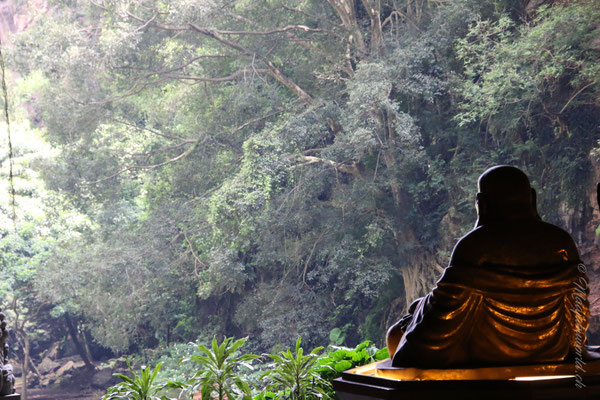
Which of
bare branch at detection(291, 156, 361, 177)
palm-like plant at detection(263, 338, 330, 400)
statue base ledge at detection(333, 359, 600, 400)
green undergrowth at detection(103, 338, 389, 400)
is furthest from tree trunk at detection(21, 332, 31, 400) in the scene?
statue base ledge at detection(333, 359, 600, 400)

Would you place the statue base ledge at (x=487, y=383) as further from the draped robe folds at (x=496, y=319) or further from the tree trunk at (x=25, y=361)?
the tree trunk at (x=25, y=361)

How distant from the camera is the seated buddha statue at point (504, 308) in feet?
4.69

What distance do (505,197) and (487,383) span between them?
450mm

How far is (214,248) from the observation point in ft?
27.6

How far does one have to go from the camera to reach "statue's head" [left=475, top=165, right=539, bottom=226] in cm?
154

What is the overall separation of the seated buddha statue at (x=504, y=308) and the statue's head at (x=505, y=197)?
6 centimetres

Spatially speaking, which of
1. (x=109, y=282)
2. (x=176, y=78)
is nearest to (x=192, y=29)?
(x=176, y=78)

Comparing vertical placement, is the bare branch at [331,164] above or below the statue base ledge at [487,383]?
above

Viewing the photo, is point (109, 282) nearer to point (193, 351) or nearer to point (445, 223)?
point (193, 351)

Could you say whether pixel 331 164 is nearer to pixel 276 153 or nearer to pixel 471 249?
pixel 276 153

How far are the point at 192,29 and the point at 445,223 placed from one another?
433 centimetres

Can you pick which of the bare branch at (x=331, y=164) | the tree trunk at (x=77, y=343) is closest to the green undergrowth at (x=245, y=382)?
the bare branch at (x=331, y=164)

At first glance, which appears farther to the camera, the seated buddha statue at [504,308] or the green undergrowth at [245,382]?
the green undergrowth at [245,382]

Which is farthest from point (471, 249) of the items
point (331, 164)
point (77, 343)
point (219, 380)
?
point (77, 343)
